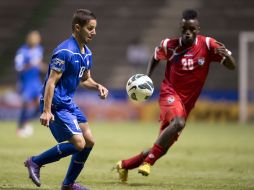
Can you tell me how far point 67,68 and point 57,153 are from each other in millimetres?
978

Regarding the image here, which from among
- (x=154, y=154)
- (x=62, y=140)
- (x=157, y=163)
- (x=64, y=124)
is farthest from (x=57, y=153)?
(x=157, y=163)

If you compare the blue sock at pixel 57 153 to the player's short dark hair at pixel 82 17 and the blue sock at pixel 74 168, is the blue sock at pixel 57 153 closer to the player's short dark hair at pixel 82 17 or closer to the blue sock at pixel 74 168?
the blue sock at pixel 74 168

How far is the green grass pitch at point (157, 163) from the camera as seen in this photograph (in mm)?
8627

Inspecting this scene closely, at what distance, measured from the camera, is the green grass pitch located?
8.63 metres

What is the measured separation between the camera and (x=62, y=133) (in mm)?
7586

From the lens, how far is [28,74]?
16.9 metres

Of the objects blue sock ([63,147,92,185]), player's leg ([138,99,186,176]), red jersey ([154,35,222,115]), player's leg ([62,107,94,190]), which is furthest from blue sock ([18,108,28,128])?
blue sock ([63,147,92,185])

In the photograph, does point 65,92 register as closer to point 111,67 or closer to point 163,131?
point 163,131

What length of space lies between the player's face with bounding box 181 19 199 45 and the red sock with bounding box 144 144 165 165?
142cm

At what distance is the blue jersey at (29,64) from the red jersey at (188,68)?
7.94m

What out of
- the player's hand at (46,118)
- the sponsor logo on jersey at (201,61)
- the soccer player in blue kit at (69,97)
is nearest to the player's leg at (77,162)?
the soccer player in blue kit at (69,97)

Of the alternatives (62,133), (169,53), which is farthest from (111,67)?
(62,133)

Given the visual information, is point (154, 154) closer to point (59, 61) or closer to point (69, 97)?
point (69, 97)

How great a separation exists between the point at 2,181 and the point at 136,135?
8.24 metres
